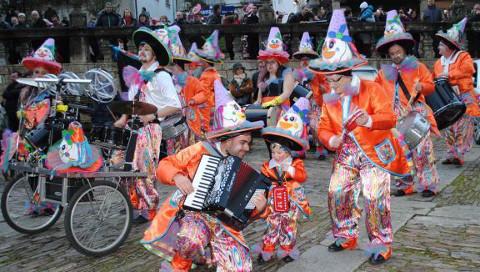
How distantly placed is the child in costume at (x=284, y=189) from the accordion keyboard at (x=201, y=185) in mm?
988

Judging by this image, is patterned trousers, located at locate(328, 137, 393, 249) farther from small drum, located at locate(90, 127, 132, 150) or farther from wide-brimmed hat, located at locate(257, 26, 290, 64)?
wide-brimmed hat, located at locate(257, 26, 290, 64)

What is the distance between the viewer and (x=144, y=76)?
6.57 metres

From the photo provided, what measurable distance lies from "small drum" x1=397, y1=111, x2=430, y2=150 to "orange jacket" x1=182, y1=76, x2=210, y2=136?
283 cm

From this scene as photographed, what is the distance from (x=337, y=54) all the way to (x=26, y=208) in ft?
12.5

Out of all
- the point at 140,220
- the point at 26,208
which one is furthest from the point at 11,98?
the point at 140,220

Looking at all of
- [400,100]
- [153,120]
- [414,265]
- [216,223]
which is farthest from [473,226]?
[153,120]

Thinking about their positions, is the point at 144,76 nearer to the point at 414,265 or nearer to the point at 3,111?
the point at 414,265

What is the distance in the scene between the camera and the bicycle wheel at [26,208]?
6188 mm

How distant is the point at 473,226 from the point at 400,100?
2.02m

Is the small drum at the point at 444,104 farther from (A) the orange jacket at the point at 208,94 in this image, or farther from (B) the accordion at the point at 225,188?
(B) the accordion at the point at 225,188

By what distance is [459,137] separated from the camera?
951 centimetres

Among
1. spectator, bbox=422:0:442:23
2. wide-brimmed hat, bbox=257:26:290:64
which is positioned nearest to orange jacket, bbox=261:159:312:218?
wide-brimmed hat, bbox=257:26:290:64

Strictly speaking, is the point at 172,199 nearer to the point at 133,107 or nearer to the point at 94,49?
the point at 133,107

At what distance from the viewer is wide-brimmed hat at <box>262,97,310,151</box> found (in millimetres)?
4996
